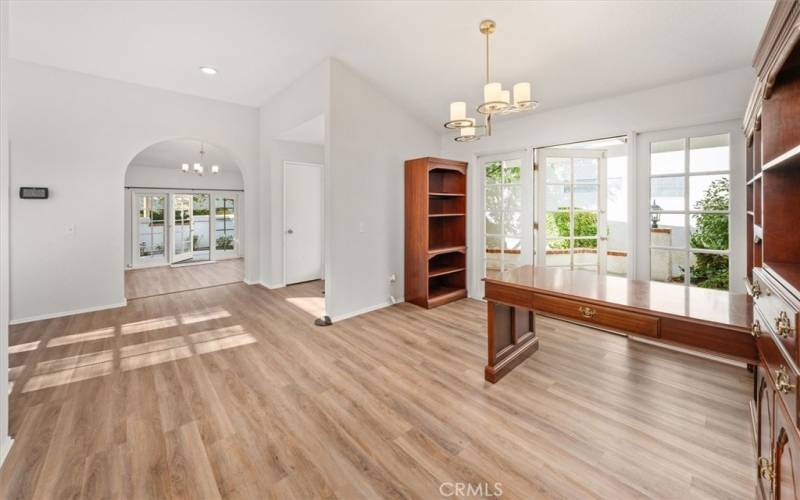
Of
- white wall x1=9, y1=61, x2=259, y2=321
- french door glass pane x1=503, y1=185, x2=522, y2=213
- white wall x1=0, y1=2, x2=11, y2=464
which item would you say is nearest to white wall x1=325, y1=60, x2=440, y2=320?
french door glass pane x1=503, y1=185, x2=522, y2=213

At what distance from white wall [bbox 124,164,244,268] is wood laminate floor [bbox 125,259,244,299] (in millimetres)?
1157

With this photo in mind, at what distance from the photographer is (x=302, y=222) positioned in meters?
5.79

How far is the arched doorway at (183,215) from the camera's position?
7.05m

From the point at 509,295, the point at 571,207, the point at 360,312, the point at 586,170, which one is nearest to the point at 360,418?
the point at 509,295

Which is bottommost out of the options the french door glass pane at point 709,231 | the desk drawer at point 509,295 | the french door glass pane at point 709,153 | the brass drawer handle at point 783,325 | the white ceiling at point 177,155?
the desk drawer at point 509,295

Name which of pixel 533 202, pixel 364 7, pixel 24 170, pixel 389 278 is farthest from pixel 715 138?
pixel 24 170

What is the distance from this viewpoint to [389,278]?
453cm

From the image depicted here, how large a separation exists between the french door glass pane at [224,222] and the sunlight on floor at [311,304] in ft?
17.7

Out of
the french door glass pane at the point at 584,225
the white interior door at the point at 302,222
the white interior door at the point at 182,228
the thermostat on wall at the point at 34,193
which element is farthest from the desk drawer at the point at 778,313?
the white interior door at the point at 182,228

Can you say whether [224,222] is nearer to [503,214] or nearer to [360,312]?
[360,312]

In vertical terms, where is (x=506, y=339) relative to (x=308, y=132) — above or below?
below

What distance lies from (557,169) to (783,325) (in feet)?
11.6

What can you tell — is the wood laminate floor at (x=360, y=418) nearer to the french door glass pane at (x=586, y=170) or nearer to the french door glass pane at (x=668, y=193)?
the french door glass pane at (x=668, y=193)

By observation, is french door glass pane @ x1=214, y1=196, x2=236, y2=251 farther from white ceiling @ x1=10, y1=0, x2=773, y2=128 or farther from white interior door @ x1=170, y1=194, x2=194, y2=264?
white ceiling @ x1=10, y1=0, x2=773, y2=128
